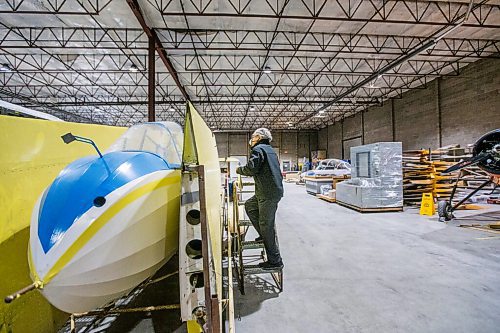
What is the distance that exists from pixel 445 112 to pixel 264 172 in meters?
13.2

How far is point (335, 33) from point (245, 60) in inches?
144

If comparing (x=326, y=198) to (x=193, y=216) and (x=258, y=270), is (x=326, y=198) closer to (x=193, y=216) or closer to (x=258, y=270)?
(x=258, y=270)

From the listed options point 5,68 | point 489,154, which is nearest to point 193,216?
point 489,154

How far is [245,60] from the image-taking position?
1039 cm

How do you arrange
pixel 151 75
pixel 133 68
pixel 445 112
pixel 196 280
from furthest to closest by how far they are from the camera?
pixel 445 112, pixel 133 68, pixel 151 75, pixel 196 280

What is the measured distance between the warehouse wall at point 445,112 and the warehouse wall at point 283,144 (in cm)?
1030

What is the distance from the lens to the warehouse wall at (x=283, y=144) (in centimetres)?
2784

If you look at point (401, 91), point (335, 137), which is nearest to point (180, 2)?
point (401, 91)

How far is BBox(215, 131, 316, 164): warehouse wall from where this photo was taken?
91.4 feet

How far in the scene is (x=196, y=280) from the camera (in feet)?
4.83

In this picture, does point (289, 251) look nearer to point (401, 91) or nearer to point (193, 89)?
point (193, 89)

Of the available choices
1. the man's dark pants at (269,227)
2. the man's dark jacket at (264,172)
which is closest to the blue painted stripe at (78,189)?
the man's dark jacket at (264,172)

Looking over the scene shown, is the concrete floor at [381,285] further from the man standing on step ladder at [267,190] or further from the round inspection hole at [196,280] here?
the round inspection hole at [196,280]

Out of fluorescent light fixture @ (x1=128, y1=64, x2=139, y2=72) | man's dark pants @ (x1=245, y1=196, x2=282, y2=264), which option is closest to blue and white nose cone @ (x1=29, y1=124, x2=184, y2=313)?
man's dark pants @ (x1=245, y1=196, x2=282, y2=264)
